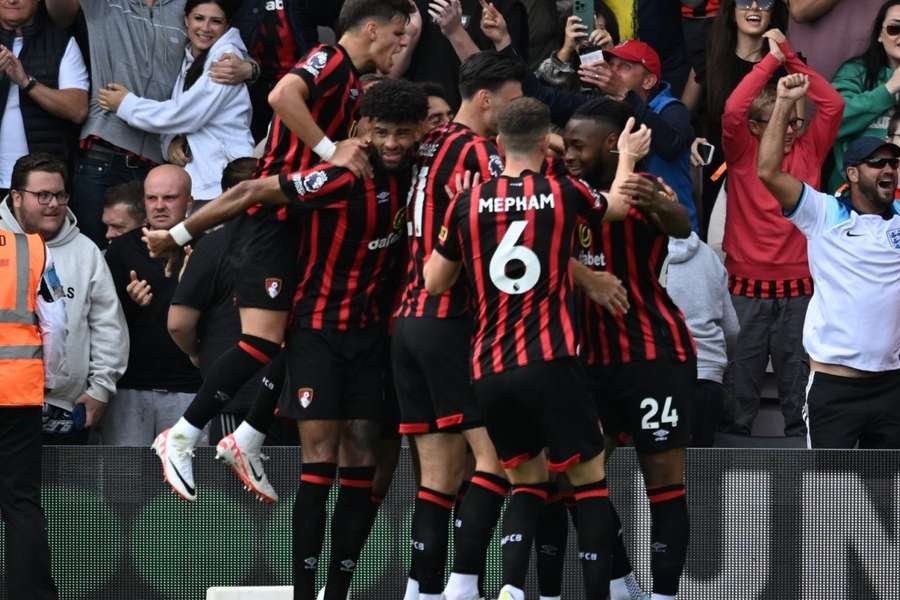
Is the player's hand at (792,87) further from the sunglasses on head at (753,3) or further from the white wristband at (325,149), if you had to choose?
the white wristband at (325,149)

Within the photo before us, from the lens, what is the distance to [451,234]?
870 centimetres

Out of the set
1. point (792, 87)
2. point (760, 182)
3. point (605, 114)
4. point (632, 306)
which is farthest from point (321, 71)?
point (760, 182)

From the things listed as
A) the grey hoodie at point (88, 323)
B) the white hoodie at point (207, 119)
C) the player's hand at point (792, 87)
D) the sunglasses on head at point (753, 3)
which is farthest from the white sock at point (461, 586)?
the sunglasses on head at point (753, 3)

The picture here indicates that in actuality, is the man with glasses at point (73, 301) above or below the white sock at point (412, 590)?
above

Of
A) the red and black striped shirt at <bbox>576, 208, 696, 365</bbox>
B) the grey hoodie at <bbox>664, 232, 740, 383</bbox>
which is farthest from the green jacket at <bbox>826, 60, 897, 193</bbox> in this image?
the red and black striped shirt at <bbox>576, 208, 696, 365</bbox>

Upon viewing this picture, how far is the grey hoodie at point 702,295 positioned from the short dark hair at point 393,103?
2.96 meters

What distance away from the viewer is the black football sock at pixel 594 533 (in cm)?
869

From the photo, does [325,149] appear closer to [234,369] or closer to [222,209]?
[222,209]

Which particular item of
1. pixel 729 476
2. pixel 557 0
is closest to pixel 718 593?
pixel 729 476

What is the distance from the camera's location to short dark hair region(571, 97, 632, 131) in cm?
932

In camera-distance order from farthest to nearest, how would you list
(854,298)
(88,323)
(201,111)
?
(201,111) → (88,323) → (854,298)

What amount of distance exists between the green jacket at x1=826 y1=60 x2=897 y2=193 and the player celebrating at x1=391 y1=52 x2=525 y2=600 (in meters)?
3.77

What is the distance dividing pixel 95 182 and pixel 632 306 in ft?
16.0

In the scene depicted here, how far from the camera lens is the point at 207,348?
11.0m
